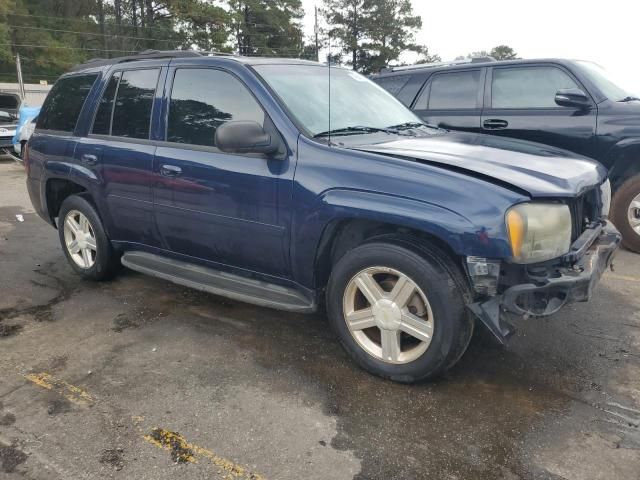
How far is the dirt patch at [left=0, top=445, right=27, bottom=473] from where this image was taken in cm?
239

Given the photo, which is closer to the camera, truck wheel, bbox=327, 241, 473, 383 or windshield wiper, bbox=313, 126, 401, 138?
truck wheel, bbox=327, 241, 473, 383

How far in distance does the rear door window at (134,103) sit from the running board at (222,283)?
0.94m

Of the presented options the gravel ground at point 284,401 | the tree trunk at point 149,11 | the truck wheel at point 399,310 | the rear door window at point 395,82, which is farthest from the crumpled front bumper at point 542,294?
the tree trunk at point 149,11

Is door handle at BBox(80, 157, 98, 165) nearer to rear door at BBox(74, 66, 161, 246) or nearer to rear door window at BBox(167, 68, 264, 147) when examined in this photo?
rear door at BBox(74, 66, 161, 246)

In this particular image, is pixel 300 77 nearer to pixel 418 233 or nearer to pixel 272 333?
pixel 418 233

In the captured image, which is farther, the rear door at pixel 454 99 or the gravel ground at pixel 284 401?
the rear door at pixel 454 99

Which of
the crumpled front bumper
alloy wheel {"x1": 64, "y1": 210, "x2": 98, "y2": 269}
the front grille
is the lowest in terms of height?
alloy wheel {"x1": 64, "y1": 210, "x2": 98, "y2": 269}

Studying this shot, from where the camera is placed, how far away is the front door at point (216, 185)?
3322mm

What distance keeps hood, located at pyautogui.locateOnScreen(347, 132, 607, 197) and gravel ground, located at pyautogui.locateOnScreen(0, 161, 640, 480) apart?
3.58 ft

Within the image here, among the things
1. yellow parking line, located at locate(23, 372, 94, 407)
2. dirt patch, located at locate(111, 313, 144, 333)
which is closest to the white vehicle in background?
dirt patch, located at locate(111, 313, 144, 333)

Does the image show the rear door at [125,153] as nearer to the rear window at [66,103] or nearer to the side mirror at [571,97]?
the rear window at [66,103]

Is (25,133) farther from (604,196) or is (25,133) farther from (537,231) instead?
(537,231)

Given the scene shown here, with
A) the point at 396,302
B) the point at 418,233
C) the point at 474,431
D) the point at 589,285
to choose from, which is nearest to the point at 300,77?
the point at 418,233

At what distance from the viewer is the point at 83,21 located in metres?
44.1
